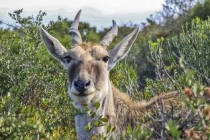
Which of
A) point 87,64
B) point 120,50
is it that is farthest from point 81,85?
point 120,50

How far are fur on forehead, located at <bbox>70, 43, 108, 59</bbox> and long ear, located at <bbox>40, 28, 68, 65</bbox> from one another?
21cm

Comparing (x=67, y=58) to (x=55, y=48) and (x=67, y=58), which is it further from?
(x=55, y=48)

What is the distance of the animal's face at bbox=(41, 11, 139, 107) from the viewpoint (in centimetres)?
657

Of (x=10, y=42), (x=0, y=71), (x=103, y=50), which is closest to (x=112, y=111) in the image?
(x=103, y=50)

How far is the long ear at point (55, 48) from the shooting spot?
746cm

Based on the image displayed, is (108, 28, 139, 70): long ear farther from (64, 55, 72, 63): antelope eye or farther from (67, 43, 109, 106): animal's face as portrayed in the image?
(64, 55, 72, 63): antelope eye

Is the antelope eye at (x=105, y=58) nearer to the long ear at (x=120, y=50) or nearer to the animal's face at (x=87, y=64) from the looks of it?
the animal's face at (x=87, y=64)

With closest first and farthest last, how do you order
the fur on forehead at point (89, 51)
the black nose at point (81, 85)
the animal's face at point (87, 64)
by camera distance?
the black nose at point (81, 85) < the animal's face at point (87, 64) < the fur on forehead at point (89, 51)

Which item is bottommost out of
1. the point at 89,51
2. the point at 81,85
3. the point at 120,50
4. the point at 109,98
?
the point at 109,98

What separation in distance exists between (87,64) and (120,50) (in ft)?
2.31

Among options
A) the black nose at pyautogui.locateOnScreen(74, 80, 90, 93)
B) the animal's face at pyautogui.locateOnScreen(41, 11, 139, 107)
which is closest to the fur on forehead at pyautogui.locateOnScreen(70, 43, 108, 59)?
the animal's face at pyautogui.locateOnScreen(41, 11, 139, 107)

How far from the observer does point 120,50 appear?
752 cm

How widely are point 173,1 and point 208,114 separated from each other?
29369mm

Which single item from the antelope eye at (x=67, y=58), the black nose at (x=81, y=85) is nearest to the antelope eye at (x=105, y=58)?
the antelope eye at (x=67, y=58)
